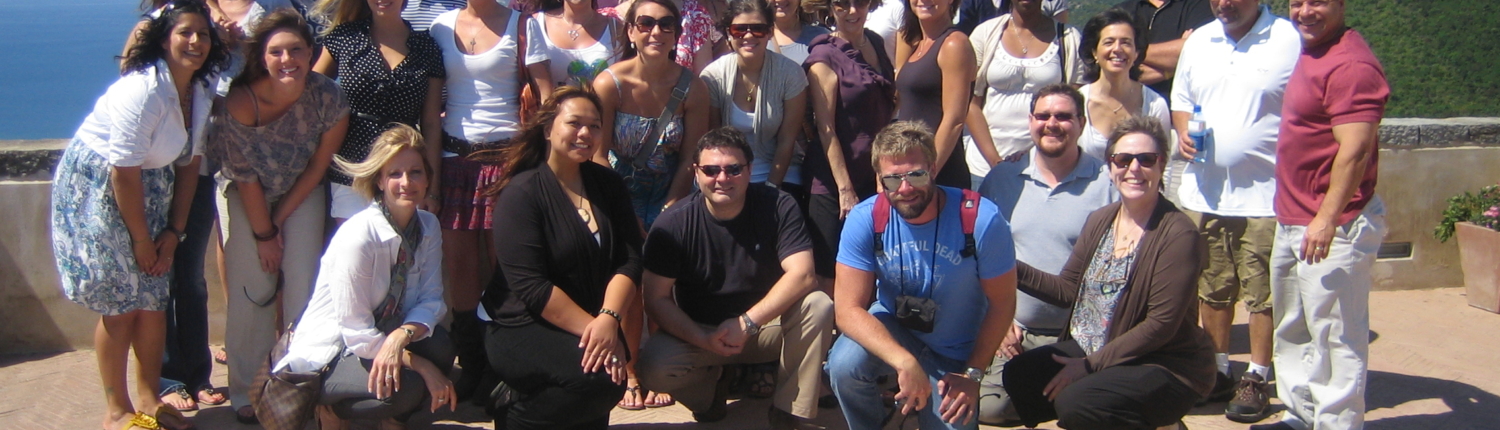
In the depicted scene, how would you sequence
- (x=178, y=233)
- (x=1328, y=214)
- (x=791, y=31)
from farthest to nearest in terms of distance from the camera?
(x=791, y=31) → (x=178, y=233) → (x=1328, y=214)

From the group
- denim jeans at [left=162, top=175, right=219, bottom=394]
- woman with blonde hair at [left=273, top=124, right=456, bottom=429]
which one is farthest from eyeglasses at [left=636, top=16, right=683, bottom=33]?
denim jeans at [left=162, top=175, right=219, bottom=394]

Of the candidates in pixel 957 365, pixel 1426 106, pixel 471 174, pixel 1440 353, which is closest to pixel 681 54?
pixel 471 174

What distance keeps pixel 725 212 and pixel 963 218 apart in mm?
874

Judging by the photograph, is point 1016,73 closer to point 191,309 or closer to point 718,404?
point 718,404

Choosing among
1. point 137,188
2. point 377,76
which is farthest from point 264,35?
point 137,188

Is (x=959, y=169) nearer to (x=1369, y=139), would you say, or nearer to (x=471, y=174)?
(x=1369, y=139)

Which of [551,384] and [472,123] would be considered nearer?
[551,384]

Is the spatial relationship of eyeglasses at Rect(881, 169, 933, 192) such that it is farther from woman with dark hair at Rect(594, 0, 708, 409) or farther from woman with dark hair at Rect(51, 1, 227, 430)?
woman with dark hair at Rect(51, 1, 227, 430)

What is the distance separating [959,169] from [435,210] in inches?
83.5

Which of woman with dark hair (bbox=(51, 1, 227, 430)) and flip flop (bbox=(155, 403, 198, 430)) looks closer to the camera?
woman with dark hair (bbox=(51, 1, 227, 430))

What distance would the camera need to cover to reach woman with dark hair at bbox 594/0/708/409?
13.9ft

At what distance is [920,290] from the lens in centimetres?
365

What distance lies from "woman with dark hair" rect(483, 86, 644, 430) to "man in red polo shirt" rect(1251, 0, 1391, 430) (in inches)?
92.3

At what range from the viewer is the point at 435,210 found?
4336 mm
